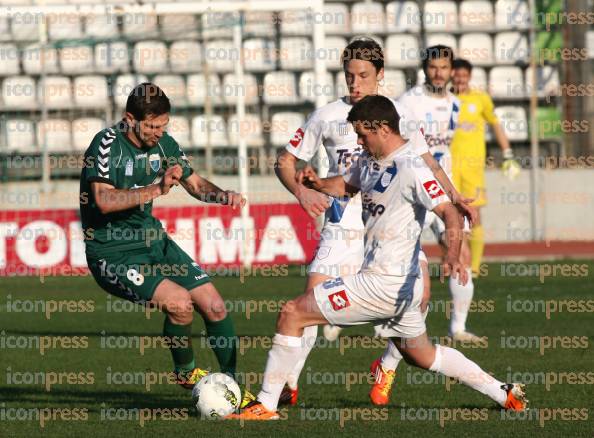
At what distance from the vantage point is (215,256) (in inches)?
726

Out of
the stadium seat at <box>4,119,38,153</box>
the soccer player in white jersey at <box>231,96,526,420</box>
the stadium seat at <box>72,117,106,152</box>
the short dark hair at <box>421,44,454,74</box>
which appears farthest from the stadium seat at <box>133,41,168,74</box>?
the soccer player in white jersey at <box>231,96,526,420</box>

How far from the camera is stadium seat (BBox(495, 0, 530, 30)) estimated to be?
23.0m

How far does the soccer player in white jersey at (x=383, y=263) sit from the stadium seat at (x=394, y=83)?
14.7 meters

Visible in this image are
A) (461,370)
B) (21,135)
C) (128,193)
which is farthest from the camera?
(21,135)

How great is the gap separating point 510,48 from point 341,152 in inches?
611

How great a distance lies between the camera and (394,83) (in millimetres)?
22000

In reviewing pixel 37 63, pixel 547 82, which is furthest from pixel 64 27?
pixel 547 82

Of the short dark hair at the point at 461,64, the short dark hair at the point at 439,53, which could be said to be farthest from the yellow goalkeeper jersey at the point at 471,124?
the short dark hair at the point at 439,53

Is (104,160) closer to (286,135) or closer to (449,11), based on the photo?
(286,135)

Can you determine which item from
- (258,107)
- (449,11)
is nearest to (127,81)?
(258,107)

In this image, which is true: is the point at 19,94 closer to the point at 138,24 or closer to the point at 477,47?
the point at 138,24

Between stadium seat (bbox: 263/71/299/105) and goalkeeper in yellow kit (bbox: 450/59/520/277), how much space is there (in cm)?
704

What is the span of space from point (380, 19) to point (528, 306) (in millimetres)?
10795

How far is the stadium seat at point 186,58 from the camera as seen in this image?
22.1 metres
